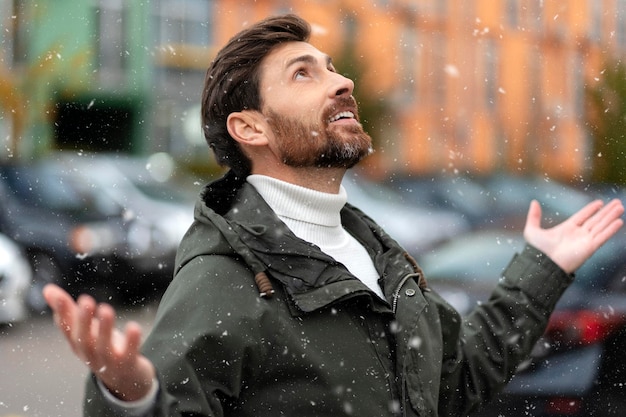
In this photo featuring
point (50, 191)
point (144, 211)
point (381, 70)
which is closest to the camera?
point (50, 191)

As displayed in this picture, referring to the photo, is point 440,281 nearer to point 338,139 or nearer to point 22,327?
point 338,139

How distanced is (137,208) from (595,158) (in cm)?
1285

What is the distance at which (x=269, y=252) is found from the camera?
2.20 metres

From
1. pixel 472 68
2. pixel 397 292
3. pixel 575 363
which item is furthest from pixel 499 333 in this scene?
pixel 472 68

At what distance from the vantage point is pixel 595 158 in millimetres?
21328

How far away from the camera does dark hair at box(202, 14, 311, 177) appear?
8.56ft

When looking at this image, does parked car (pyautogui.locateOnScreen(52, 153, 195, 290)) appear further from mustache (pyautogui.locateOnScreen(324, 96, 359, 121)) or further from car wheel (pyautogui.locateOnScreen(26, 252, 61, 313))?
mustache (pyautogui.locateOnScreen(324, 96, 359, 121))

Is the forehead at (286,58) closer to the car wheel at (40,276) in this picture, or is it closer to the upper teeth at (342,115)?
the upper teeth at (342,115)

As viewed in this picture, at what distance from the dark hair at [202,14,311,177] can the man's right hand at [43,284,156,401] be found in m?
0.91

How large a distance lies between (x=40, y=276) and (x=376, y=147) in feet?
53.5

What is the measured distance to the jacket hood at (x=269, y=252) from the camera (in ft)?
7.07

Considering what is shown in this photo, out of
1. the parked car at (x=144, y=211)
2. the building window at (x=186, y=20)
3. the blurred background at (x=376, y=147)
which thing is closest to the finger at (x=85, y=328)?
the blurred background at (x=376, y=147)

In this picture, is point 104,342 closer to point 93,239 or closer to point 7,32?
point 93,239

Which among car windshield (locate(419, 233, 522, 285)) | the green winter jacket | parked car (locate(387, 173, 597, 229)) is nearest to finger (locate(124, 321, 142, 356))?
the green winter jacket
